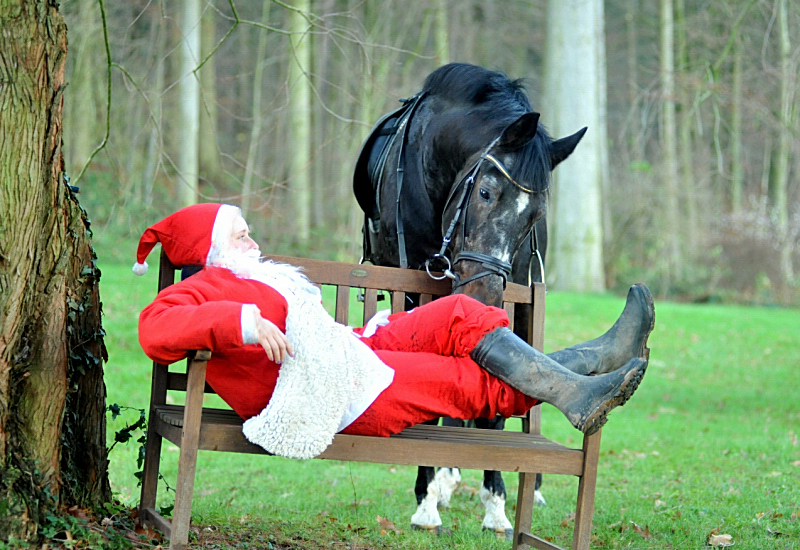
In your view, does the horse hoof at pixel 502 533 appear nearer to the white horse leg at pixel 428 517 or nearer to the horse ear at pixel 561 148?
the white horse leg at pixel 428 517

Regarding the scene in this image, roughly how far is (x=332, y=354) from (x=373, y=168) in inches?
90.9

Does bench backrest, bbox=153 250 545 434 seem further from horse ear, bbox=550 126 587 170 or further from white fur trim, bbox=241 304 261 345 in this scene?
white fur trim, bbox=241 304 261 345

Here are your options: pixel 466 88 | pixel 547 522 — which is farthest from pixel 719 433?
pixel 466 88

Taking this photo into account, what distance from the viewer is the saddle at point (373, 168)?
4812 mm

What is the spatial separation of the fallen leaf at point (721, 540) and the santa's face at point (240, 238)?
8.14ft

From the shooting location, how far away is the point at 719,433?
7898 millimetres

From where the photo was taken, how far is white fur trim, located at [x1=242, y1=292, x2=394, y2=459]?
2686 millimetres

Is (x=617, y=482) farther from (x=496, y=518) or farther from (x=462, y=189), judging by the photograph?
(x=462, y=189)

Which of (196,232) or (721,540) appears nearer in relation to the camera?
(196,232)

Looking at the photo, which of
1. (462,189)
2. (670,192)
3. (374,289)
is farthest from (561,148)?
(670,192)

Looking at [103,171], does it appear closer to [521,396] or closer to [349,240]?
[349,240]

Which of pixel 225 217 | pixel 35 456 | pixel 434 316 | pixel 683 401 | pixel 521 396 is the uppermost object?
pixel 225 217

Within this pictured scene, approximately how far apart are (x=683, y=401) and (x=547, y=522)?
20.5 ft

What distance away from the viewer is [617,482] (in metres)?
5.70
